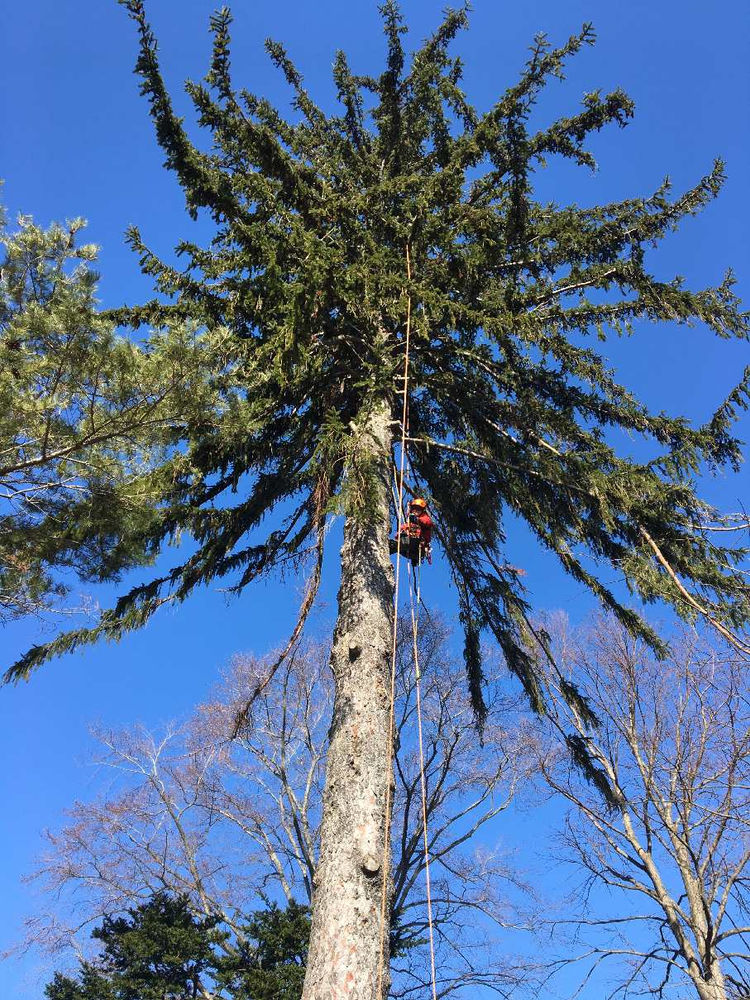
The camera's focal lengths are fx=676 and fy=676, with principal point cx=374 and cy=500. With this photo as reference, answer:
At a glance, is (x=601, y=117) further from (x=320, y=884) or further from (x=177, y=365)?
(x=320, y=884)

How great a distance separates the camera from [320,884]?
154 inches

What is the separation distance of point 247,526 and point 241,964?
807 centimetres

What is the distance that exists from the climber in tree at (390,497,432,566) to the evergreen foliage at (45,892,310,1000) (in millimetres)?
7385

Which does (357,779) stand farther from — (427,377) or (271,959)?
(271,959)

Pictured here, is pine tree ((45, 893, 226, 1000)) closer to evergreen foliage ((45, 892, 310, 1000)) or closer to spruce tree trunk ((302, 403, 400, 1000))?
evergreen foliage ((45, 892, 310, 1000))

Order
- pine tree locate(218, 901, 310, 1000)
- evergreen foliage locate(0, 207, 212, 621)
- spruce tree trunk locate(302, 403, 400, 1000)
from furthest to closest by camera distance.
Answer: pine tree locate(218, 901, 310, 1000), evergreen foliage locate(0, 207, 212, 621), spruce tree trunk locate(302, 403, 400, 1000)

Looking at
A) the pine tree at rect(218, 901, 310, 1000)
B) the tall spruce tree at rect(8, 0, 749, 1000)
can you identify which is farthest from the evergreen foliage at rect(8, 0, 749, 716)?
the pine tree at rect(218, 901, 310, 1000)

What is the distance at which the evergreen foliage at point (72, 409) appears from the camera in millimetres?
5879

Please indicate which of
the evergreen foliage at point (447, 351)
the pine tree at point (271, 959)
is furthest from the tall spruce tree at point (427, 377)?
the pine tree at point (271, 959)

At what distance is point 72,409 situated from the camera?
6.25 meters

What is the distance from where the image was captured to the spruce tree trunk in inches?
140

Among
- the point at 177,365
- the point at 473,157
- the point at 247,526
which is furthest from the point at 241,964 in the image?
the point at 473,157

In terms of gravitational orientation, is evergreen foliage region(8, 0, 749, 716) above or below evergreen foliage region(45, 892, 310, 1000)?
above

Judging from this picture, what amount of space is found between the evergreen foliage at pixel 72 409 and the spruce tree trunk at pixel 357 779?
6.86 ft
